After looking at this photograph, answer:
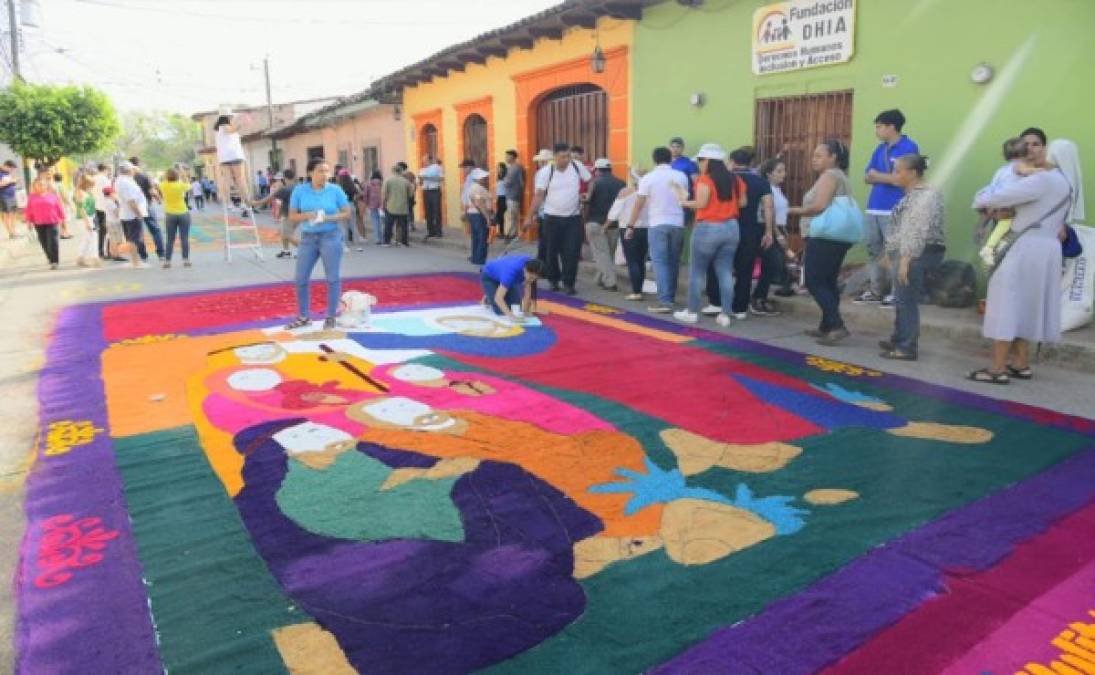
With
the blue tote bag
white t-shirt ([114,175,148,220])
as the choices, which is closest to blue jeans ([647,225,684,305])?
the blue tote bag

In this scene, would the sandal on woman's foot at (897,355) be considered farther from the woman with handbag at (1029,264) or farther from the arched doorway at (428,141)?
the arched doorway at (428,141)

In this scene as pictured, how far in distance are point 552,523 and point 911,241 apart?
3.94 meters

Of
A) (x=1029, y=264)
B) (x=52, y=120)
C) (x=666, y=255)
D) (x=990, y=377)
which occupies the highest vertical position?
(x=52, y=120)

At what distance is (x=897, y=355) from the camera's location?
606cm

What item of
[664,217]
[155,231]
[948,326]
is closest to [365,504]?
[664,217]

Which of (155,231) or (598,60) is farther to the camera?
(155,231)

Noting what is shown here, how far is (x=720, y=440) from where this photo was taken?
4.32 meters

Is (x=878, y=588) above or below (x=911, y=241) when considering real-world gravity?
below

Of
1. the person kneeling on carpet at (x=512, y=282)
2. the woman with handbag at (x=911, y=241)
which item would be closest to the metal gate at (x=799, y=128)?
the woman with handbag at (x=911, y=241)

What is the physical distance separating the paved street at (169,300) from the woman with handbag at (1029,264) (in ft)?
1.43

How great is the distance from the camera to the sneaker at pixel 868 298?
7566 mm

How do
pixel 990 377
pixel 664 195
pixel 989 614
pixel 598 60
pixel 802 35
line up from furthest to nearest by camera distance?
pixel 598 60
pixel 802 35
pixel 664 195
pixel 990 377
pixel 989 614

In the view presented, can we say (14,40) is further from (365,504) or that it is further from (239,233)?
(365,504)

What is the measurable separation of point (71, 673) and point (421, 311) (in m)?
6.12
